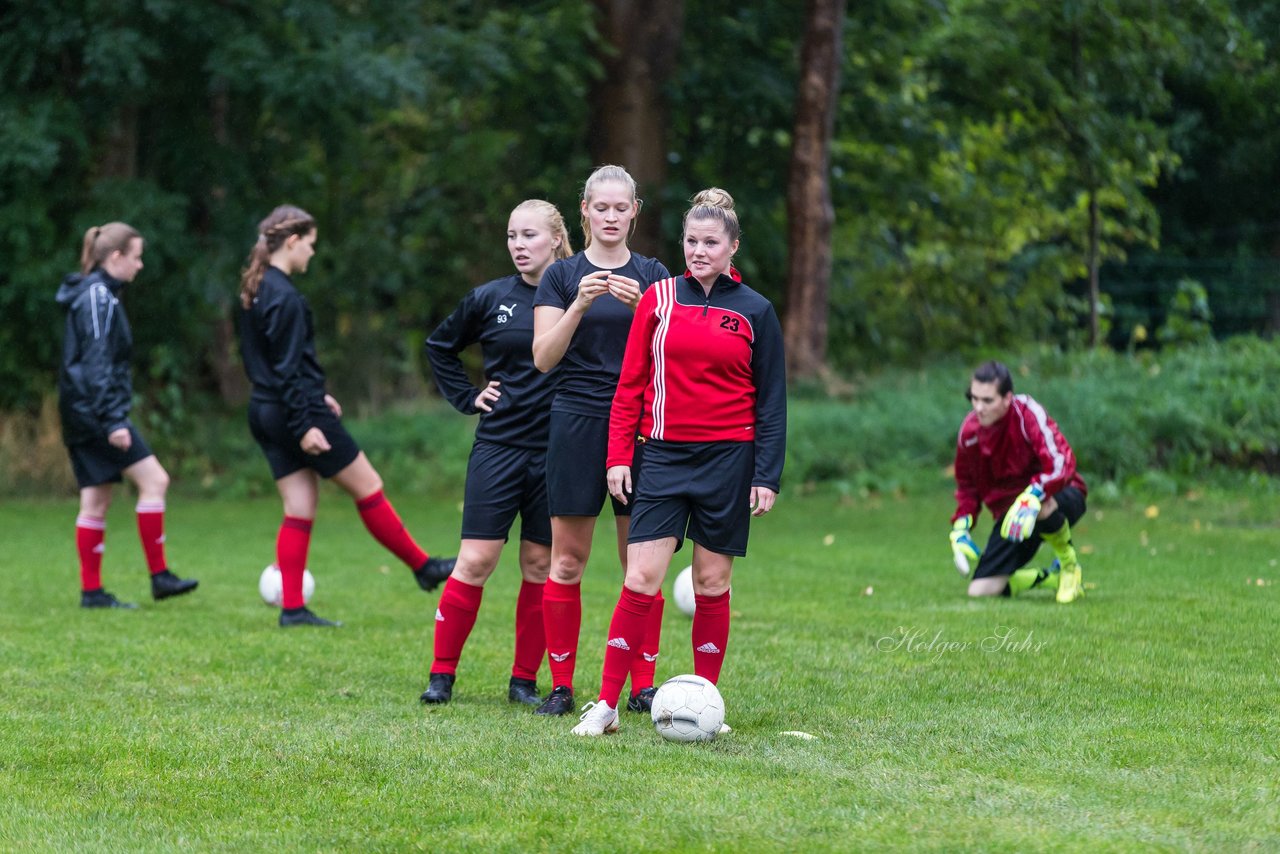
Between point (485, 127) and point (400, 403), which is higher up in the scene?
point (485, 127)

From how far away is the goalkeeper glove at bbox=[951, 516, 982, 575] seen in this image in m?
8.52

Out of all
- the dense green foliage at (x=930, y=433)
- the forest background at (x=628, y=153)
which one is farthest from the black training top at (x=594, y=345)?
the forest background at (x=628, y=153)

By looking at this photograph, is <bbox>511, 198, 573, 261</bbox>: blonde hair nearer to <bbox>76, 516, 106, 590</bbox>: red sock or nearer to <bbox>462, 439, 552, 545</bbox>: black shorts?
<bbox>462, 439, 552, 545</bbox>: black shorts

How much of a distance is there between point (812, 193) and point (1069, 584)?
10604mm

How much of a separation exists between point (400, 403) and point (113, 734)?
16.4 meters

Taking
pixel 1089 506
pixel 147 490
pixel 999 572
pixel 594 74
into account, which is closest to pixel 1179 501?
pixel 1089 506

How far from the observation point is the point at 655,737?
5.43m

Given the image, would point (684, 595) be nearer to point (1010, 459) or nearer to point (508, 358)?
point (1010, 459)

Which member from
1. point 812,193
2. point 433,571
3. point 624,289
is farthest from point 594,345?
point 812,193

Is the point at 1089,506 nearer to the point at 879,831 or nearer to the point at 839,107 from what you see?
the point at 839,107

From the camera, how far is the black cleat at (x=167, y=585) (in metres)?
9.25

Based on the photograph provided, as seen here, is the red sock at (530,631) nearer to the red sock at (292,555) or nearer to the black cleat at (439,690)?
the black cleat at (439,690)

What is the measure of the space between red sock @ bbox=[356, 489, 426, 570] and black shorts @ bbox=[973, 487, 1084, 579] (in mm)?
→ 3155

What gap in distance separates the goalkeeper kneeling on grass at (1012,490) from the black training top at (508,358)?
312 centimetres
